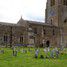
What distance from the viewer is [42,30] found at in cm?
6938

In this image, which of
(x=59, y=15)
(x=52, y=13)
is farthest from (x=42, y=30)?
(x=52, y=13)

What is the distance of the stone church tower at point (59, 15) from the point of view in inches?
2813

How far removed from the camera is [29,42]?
64.6 metres

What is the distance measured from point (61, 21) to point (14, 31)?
627 inches

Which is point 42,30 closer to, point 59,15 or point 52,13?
point 59,15

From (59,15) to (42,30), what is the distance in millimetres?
7241

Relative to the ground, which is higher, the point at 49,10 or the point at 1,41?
the point at 49,10

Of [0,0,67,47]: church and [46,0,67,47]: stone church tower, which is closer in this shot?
[0,0,67,47]: church

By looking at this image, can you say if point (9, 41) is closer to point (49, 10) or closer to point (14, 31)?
point (14, 31)

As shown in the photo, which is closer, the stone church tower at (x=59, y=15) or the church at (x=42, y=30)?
the church at (x=42, y=30)

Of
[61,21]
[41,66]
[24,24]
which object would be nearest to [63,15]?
[61,21]

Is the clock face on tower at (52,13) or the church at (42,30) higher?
the clock face on tower at (52,13)

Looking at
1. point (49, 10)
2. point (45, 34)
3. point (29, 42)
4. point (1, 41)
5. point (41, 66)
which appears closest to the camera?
point (41, 66)

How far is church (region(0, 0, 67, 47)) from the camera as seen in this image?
62.8 m
